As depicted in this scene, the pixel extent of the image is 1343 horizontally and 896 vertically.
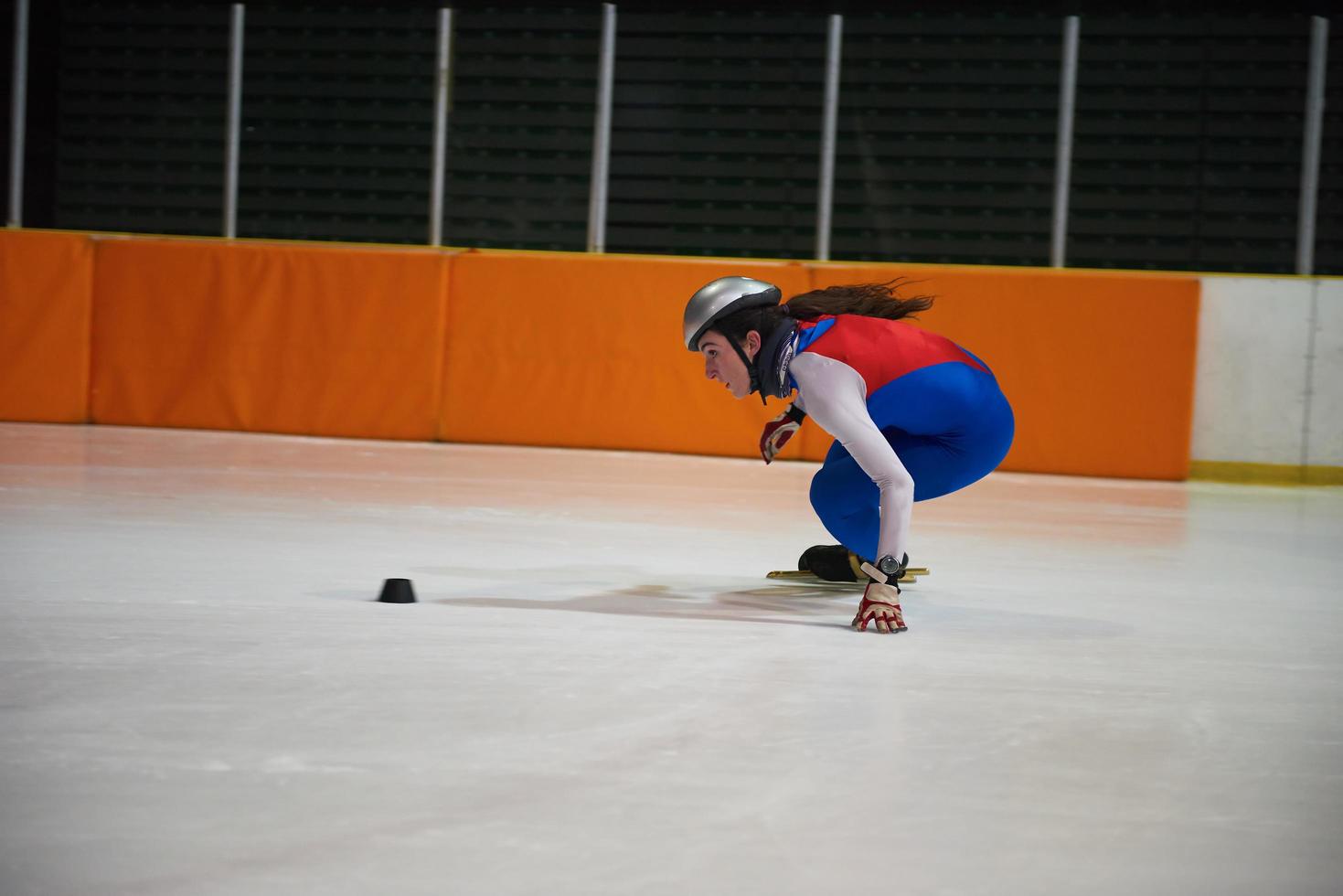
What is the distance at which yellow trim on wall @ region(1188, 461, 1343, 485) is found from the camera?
859cm

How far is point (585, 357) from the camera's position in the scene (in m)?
9.01

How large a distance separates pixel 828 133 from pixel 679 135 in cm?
297

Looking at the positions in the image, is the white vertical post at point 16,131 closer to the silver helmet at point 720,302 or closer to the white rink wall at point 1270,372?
the silver helmet at point 720,302

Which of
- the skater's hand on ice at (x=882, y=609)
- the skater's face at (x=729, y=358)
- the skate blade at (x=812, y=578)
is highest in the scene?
the skater's face at (x=729, y=358)

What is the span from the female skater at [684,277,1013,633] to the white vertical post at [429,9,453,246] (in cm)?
617

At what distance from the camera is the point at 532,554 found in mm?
4605

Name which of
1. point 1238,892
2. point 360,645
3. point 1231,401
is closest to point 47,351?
point 360,645

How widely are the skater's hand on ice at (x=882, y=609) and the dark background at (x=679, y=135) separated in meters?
8.07

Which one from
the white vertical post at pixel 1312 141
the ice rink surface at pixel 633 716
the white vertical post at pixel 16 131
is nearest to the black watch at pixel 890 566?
the ice rink surface at pixel 633 716

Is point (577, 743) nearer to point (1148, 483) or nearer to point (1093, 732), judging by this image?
point (1093, 732)

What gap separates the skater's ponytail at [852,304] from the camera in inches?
146

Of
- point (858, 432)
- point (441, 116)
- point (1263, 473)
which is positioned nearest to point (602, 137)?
point (441, 116)

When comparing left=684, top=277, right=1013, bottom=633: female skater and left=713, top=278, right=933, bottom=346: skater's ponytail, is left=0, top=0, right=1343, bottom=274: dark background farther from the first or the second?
left=684, top=277, right=1013, bottom=633: female skater

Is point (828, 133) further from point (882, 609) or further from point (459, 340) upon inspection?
point (882, 609)
